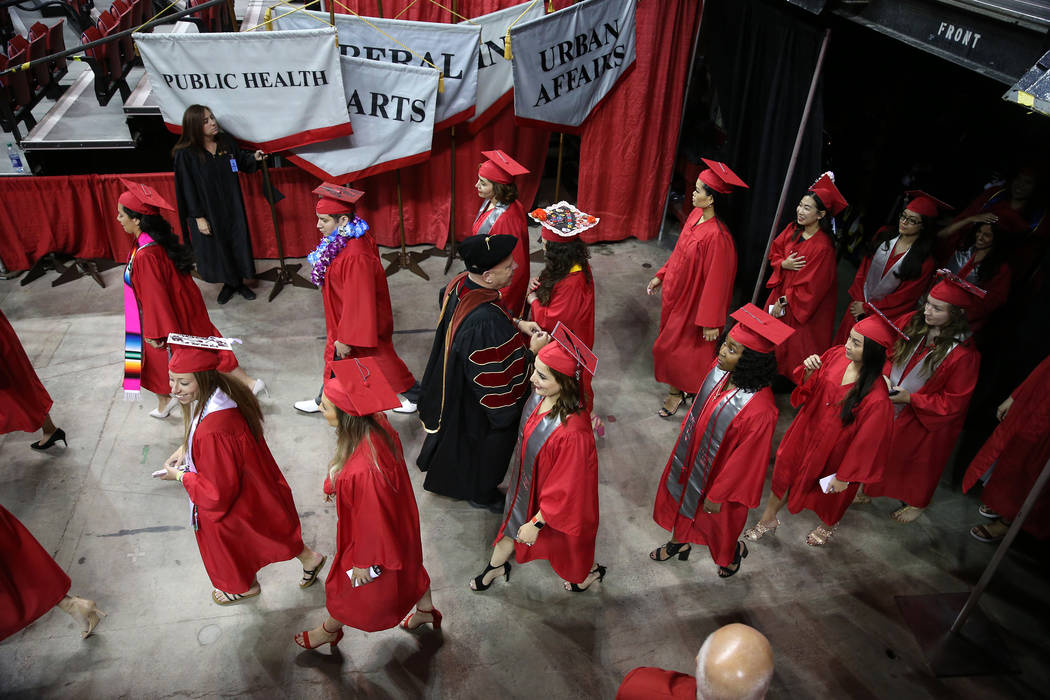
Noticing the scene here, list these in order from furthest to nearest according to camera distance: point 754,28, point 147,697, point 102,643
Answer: point 754,28 → point 102,643 → point 147,697

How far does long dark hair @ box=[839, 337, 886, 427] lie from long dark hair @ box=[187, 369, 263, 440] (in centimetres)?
300

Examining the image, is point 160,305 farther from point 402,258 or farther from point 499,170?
point 402,258

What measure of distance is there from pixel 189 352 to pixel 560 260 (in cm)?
232

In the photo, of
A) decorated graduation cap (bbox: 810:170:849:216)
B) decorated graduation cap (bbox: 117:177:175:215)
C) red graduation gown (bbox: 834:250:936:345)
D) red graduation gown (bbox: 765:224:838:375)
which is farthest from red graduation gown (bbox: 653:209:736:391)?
decorated graduation cap (bbox: 117:177:175:215)

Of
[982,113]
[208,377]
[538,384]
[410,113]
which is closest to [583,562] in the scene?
[538,384]

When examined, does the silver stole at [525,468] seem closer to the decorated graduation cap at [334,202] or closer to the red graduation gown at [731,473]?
the red graduation gown at [731,473]

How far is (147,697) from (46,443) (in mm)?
2241

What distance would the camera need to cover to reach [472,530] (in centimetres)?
429

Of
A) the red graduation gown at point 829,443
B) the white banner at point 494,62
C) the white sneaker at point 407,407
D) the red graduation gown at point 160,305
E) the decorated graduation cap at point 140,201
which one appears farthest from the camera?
the white banner at point 494,62

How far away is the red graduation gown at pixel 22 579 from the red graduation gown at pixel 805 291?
Result: 4.54 metres

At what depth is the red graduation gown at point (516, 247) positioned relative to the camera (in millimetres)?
4957

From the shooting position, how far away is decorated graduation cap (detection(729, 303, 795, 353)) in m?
3.27

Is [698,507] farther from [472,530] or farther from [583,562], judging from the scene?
[472,530]

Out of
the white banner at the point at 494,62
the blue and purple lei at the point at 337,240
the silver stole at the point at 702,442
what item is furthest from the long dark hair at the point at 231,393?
the white banner at the point at 494,62
